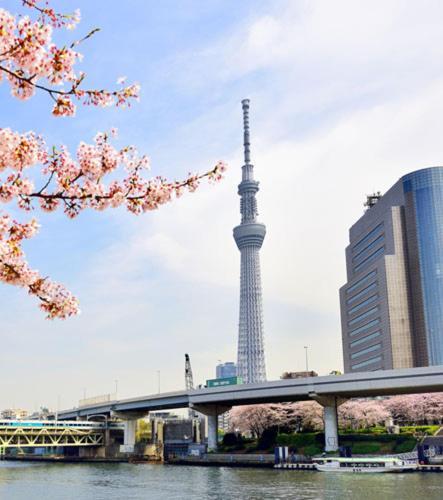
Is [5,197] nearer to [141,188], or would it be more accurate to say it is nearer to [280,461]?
[141,188]

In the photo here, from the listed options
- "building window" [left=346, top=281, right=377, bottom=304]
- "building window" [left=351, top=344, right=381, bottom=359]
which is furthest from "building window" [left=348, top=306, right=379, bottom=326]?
"building window" [left=351, top=344, right=381, bottom=359]

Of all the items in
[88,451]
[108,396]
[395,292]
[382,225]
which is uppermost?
[382,225]

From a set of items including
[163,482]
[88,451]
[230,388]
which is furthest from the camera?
[88,451]

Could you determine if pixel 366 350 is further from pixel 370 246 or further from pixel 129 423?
pixel 129 423

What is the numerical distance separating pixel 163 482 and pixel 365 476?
2014 cm

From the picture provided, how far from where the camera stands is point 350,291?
513ft

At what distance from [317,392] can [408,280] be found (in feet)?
181

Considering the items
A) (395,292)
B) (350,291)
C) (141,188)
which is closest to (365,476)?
(141,188)

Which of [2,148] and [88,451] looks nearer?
[2,148]

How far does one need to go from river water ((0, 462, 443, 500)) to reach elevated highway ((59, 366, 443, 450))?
12.8 m

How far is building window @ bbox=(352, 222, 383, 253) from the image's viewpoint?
142625 millimetres

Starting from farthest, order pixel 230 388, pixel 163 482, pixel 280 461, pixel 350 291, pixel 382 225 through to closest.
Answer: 1. pixel 350 291
2. pixel 382 225
3. pixel 230 388
4. pixel 280 461
5. pixel 163 482

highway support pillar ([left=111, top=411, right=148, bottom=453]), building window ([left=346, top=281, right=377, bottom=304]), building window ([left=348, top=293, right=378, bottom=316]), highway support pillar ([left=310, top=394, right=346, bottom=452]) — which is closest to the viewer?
highway support pillar ([left=310, top=394, right=346, bottom=452])

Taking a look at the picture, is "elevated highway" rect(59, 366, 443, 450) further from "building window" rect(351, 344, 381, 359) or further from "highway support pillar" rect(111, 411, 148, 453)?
"building window" rect(351, 344, 381, 359)
